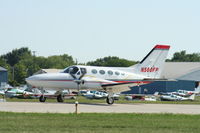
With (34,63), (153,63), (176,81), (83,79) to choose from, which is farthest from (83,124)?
(34,63)

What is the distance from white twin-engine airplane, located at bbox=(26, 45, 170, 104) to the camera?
38.5 m

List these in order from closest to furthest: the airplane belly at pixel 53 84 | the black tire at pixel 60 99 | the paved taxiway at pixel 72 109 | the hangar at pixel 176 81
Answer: the paved taxiway at pixel 72 109
the airplane belly at pixel 53 84
the black tire at pixel 60 99
the hangar at pixel 176 81

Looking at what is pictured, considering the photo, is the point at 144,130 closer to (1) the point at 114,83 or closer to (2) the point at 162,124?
(2) the point at 162,124

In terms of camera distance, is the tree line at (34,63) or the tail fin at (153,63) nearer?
the tail fin at (153,63)

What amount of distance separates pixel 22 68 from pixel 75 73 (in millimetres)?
87933

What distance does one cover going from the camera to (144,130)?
18688 mm

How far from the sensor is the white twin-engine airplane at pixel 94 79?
126ft

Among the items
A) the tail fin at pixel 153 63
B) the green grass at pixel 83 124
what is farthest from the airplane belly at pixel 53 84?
the green grass at pixel 83 124

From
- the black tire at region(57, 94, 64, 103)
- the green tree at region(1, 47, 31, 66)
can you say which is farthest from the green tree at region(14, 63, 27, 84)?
the black tire at region(57, 94, 64, 103)

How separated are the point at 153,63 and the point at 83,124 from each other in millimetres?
22444

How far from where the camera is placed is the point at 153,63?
42.0 meters

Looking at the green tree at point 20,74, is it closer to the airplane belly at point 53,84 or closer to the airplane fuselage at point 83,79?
the airplane fuselage at point 83,79

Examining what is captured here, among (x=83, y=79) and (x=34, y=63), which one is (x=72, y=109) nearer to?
(x=83, y=79)

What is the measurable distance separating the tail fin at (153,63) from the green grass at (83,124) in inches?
707
